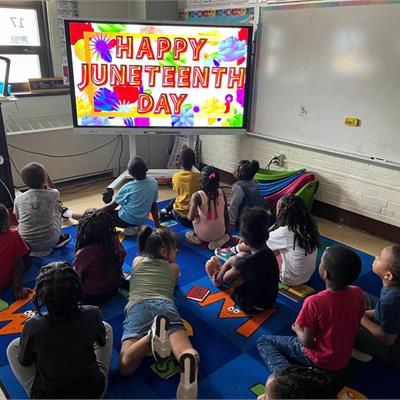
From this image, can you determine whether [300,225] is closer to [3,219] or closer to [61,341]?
[61,341]

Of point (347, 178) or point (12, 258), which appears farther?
point (347, 178)

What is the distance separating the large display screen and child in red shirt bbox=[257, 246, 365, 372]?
2569 millimetres

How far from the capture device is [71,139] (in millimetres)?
4219

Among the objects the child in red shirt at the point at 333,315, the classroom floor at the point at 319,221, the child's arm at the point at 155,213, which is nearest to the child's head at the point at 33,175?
the child's arm at the point at 155,213

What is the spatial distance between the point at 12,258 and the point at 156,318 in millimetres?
1130

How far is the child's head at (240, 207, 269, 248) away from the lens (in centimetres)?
210

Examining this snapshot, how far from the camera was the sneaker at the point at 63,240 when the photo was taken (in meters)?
2.96

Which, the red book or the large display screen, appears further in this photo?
the large display screen

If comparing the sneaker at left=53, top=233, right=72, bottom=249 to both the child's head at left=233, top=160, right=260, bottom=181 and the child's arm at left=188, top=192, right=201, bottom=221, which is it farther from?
the child's head at left=233, top=160, right=260, bottom=181

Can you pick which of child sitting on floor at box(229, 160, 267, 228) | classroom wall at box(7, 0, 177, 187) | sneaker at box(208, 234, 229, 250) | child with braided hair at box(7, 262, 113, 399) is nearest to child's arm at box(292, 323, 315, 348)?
child with braided hair at box(7, 262, 113, 399)

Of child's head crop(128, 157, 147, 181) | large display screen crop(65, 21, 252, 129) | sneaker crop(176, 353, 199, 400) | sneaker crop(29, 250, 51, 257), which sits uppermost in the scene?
large display screen crop(65, 21, 252, 129)

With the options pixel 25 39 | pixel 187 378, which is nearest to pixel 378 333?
pixel 187 378

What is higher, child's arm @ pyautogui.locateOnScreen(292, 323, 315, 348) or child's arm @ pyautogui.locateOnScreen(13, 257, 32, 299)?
child's arm @ pyautogui.locateOnScreen(292, 323, 315, 348)

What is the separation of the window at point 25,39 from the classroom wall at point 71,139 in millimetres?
100
